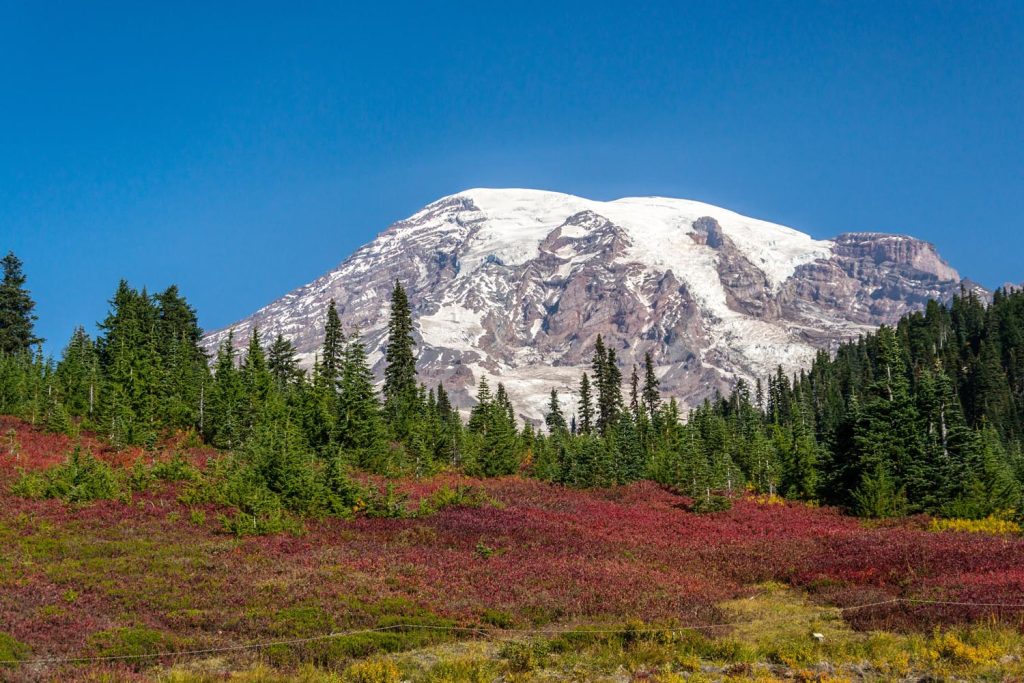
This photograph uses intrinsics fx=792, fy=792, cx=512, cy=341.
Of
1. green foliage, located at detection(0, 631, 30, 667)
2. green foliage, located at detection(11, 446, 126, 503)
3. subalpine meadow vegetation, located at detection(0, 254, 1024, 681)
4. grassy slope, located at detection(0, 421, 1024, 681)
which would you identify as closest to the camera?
green foliage, located at detection(0, 631, 30, 667)

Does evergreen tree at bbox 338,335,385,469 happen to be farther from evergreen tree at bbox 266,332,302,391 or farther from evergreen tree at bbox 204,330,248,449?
evergreen tree at bbox 266,332,302,391

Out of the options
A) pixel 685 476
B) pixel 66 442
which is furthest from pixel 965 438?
pixel 66 442

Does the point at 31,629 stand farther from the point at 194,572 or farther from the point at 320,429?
the point at 320,429

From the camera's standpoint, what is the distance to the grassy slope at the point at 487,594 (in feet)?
47.7

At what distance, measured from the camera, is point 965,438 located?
40.1 meters

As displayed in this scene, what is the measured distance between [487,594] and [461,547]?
5.32m

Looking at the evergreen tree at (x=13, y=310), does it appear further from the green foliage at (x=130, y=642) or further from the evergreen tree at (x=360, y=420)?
the green foliage at (x=130, y=642)

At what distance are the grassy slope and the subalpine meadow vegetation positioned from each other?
8 cm

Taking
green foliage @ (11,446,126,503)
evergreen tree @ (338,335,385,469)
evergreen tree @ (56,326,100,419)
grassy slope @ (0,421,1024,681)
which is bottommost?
grassy slope @ (0,421,1024,681)

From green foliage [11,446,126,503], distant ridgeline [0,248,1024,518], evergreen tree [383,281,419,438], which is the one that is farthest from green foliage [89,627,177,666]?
evergreen tree [383,281,419,438]

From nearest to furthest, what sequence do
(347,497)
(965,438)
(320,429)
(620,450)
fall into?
(347,497) < (965,438) < (320,429) < (620,450)

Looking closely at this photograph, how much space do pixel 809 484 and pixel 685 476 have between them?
7.12 meters

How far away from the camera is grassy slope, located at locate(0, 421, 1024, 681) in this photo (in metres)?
14.5

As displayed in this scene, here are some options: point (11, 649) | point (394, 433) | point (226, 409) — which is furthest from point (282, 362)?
point (11, 649)
